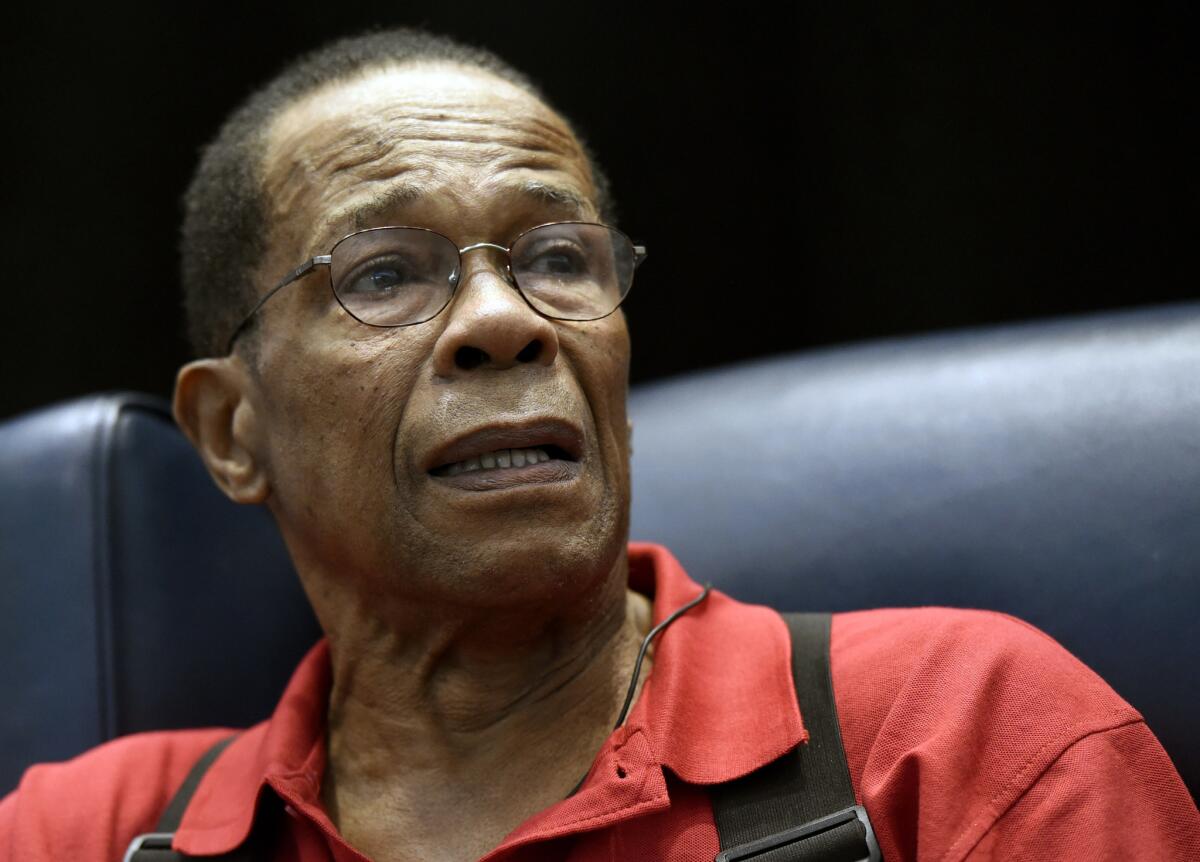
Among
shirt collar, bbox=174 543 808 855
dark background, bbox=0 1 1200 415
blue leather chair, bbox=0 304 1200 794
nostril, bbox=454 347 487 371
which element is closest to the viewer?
shirt collar, bbox=174 543 808 855

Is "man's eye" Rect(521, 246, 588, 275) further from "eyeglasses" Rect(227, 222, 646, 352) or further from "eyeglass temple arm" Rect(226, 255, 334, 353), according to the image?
"eyeglass temple arm" Rect(226, 255, 334, 353)

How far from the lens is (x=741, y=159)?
6.74ft

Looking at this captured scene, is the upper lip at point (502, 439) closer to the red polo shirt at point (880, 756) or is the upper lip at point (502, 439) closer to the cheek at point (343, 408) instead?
the cheek at point (343, 408)

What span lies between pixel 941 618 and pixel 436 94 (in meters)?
0.65

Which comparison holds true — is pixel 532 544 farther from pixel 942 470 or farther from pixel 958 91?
pixel 958 91

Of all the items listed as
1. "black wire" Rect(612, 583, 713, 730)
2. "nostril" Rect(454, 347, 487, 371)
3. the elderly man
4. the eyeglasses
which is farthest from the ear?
"black wire" Rect(612, 583, 713, 730)

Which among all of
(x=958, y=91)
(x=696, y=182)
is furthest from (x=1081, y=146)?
(x=696, y=182)

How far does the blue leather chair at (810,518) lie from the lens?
1378mm

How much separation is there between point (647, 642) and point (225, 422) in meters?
0.48

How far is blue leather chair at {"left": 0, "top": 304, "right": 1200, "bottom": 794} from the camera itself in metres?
1.38

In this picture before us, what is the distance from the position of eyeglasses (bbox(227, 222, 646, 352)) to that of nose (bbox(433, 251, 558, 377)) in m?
0.02

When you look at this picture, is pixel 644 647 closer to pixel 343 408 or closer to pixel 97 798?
pixel 343 408

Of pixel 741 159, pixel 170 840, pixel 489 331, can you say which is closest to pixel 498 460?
pixel 489 331

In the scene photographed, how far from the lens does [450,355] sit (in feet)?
4.00
